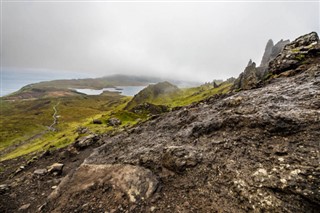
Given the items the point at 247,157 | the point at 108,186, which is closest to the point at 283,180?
the point at 247,157

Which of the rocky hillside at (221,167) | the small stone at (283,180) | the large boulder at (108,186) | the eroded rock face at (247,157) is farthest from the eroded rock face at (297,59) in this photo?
the large boulder at (108,186)

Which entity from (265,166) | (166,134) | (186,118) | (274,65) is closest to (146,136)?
(166,134)

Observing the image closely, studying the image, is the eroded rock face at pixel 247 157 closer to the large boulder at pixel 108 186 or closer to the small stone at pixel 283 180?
the small stone at pixel 283 180

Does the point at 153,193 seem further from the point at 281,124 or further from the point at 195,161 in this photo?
the point at 281,124

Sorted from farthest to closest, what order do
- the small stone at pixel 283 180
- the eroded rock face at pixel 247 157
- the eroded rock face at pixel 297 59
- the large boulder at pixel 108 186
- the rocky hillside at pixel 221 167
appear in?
the eroded rock face at pixel 297 59 → the large boulder at pixel 108 186 → the rocky hillside at pixel 221 167 → the small stone at pixel 283 180 → the eroded rock face at pixel 247 157

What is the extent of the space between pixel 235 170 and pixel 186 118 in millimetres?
11995

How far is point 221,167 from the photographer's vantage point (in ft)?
45.8

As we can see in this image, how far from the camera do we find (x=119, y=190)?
15.5 meters

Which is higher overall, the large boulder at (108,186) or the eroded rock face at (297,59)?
the eroded rock face at (297,59)

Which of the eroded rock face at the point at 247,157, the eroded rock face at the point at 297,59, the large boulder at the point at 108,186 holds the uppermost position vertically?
the eroded rock face at the point at 297,59

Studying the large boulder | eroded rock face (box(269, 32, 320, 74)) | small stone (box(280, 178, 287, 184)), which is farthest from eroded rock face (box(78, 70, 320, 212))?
eroded rock face (box(269, 32, 320, 74))

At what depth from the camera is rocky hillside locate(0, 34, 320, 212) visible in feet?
36.4

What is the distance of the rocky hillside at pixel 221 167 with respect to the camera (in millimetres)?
11109

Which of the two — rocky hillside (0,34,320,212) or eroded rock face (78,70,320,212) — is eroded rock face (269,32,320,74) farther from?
eroded rock face (78,70,320,212)
